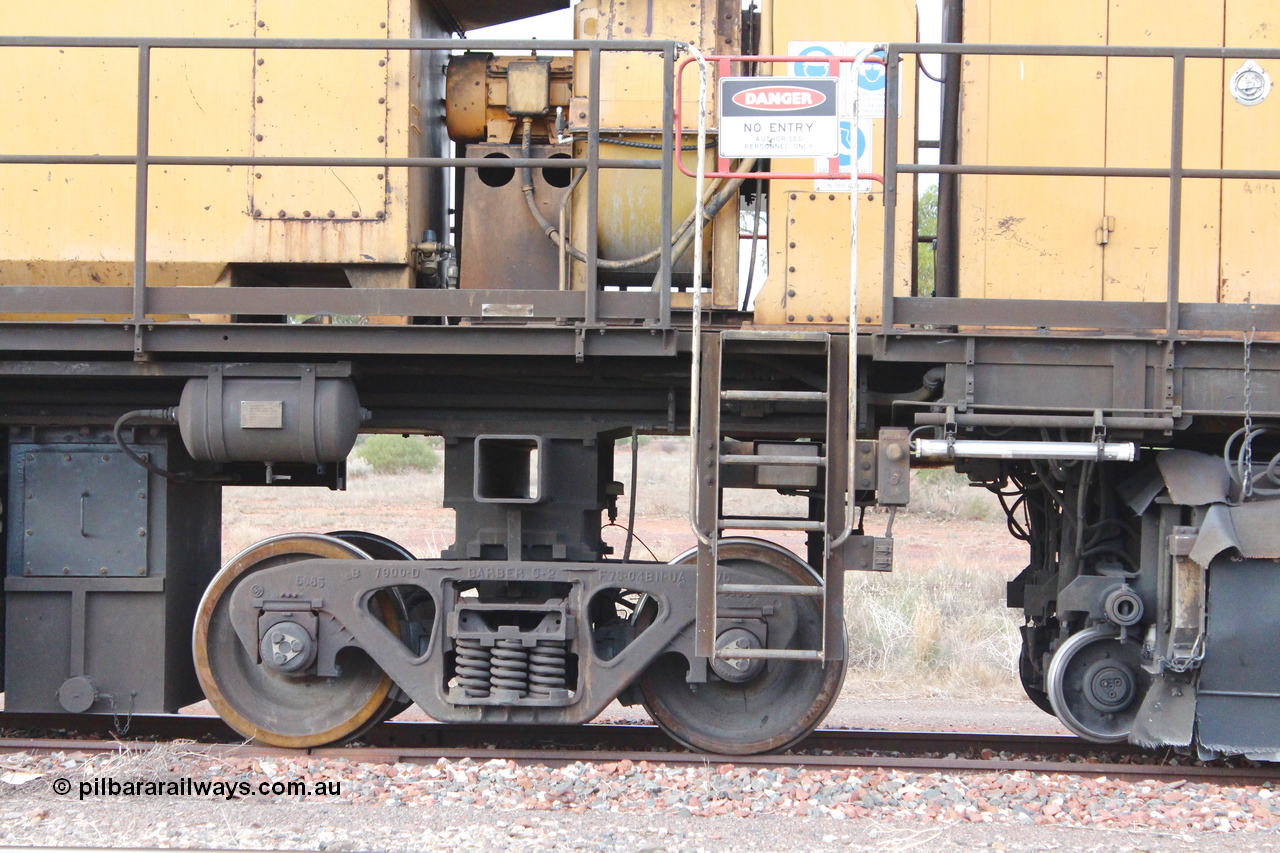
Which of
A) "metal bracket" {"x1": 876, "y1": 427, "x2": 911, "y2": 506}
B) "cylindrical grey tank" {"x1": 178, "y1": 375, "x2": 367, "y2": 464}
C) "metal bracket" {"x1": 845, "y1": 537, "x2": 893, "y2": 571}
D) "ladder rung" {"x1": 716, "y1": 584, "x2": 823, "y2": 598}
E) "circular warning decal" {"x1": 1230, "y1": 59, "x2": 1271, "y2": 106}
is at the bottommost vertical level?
"ladder rung" {"x1": 716, "y1": 584, "x2": 823, "y2": 598}

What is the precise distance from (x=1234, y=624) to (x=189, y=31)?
570cm

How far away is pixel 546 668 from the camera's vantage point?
4.92 meters

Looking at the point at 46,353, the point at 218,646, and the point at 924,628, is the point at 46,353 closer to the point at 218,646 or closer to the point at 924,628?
the point at 218,646

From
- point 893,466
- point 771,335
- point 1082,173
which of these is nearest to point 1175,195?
point 1082,173

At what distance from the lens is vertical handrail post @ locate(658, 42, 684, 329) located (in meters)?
4.43

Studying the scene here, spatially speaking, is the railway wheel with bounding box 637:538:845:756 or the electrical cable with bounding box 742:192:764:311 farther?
the railway wheel with bounding box 637:538:845:756

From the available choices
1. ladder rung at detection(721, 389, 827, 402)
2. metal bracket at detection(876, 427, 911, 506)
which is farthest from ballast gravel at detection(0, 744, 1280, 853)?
ladder rung at detection(721, 389, 827, 402)

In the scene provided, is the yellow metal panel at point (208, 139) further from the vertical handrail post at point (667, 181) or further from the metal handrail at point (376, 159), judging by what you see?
the vertical handrail post at point (667, 181)

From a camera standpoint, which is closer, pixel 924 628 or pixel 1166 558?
pixel 1166 558

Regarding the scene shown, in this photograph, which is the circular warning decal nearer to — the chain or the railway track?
the chain

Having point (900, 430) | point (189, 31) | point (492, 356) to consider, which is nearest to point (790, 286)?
point (900, 430)

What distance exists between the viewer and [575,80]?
5.16 metres

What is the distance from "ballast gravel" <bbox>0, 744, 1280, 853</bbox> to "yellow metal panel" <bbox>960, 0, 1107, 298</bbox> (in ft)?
7.56

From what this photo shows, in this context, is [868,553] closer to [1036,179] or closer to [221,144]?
[1036,179]
